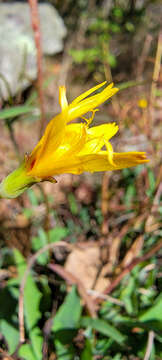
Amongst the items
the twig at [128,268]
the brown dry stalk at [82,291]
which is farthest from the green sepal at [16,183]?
the twig at [128,268]

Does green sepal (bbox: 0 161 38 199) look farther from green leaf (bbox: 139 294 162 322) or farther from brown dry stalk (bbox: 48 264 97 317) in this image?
green leaf (bbox: 139 294 162 322)

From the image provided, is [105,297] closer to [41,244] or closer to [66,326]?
[66,326]

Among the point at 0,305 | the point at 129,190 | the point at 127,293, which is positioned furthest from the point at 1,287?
the point at 129,190

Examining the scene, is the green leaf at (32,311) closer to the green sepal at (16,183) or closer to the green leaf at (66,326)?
the green leaf at (66,326)

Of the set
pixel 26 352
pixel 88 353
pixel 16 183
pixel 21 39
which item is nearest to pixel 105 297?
pixel 88 353

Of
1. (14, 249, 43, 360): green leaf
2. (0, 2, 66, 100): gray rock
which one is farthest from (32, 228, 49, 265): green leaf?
(0, 2, 66, 100): gray rock

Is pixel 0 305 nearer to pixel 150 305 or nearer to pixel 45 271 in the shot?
pixel 45 271
